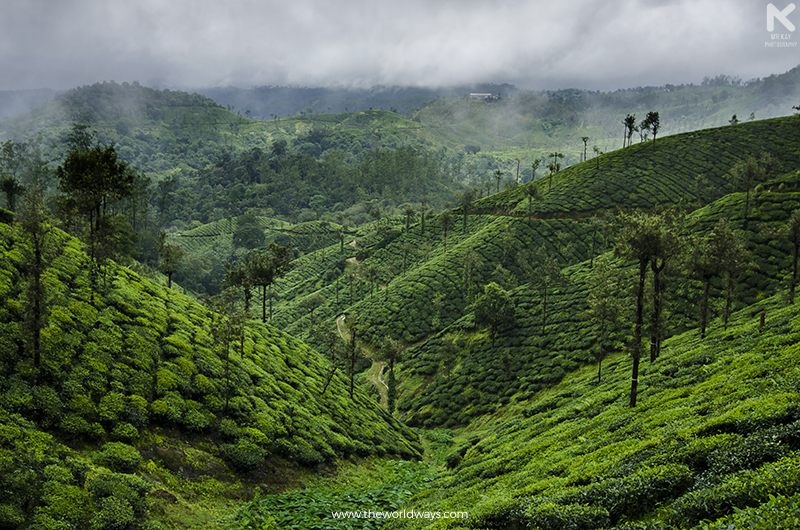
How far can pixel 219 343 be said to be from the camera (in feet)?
112

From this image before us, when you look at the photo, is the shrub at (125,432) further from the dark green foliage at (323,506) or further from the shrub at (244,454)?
the dark green foliage at (323,506)

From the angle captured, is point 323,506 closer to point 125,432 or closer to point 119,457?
point 119,457

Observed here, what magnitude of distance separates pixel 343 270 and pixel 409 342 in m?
62.7

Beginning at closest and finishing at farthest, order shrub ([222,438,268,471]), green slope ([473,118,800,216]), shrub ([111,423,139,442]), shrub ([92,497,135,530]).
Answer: shrub ([92,497,135,530])
shrub ([111,423,139,442])
shrub ([222,438,268,471])
green slope ([473,118,800,216])

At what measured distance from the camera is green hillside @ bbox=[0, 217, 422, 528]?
19.4 m

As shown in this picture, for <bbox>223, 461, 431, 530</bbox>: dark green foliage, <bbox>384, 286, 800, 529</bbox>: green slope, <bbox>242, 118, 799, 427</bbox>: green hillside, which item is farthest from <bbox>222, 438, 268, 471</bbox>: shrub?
<bbox>242, 118, 799, 427</bbox>: green hillside

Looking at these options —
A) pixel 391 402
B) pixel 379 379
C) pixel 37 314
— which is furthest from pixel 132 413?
pixel 379 379

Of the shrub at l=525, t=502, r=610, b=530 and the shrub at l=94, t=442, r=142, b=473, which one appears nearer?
the shrub at l=525, t=502, r=610, b=530

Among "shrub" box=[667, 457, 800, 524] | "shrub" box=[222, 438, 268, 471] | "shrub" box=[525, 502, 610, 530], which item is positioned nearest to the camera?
"shrub" box=[667, 457, 800, 524]

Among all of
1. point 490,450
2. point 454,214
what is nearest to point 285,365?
point 490,450

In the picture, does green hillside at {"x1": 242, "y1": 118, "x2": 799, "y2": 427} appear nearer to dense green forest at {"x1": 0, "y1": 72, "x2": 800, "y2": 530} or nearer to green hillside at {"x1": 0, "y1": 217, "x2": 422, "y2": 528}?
dense green forest at {"x1": 0, "y1": 72, "x2": 800, "y2": 530}

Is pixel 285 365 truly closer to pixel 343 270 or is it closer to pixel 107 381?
pixel 107 381

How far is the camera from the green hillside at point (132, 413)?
63.8 ft

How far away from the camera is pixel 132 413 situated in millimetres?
25812
